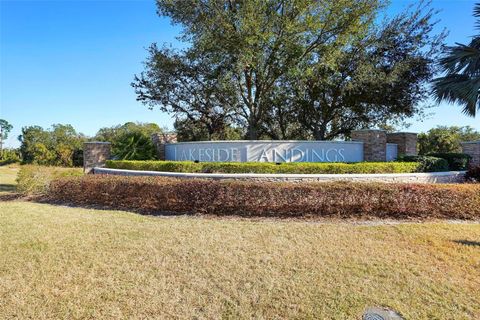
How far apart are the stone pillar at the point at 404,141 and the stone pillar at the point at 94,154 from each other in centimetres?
1301

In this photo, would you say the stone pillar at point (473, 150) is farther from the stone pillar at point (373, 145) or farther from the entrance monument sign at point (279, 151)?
the entrance monument sign at point (279, 151)

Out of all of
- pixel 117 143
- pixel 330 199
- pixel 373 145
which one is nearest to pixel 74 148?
pixel 117 143

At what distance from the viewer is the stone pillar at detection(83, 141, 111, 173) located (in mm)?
13812

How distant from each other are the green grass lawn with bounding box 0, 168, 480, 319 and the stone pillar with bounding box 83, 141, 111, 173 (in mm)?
7926

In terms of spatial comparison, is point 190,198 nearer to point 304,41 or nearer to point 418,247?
point 418,247

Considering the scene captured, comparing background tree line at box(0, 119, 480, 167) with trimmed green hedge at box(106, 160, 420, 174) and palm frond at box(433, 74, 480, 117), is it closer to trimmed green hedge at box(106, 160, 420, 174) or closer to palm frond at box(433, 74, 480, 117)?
trimmed green hedge at box(106, 160, 420, 174)

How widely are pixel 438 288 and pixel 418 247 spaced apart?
4.49 ft

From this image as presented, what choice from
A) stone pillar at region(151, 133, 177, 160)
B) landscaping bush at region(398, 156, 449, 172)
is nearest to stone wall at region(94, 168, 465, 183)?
landscaping bush at region(398, 156, 449, 172)

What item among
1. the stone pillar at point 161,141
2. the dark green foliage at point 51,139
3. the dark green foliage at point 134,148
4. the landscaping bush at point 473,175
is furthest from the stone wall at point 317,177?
the dark green foliage at point 51,139

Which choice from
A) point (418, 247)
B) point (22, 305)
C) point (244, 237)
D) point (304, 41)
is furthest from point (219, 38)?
point (22, 305)

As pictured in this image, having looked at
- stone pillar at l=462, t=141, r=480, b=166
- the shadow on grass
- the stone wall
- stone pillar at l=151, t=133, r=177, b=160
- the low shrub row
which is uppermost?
stone pillar at l=151, t=133, r=177, b=160

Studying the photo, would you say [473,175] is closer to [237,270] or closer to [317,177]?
[317,177]

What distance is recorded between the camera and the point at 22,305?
11.4 ft

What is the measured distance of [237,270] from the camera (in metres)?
4.20
